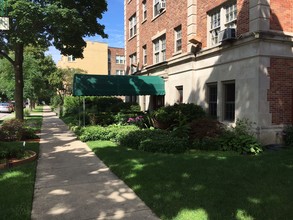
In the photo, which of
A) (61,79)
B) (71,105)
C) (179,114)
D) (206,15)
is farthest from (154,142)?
(61,79)

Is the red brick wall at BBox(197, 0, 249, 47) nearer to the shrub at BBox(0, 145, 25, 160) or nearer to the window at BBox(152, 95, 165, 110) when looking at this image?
the window at BBox(152, 95, 165, 110)

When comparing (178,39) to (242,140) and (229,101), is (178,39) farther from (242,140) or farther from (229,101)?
(242,140)

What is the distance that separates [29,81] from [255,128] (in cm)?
2535

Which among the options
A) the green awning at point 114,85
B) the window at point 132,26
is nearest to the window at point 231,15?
the green awning at point 114,85

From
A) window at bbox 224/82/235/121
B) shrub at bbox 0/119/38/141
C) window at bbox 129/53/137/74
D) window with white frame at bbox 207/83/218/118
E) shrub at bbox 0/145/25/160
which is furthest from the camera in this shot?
window at bbox 129/53/137/74

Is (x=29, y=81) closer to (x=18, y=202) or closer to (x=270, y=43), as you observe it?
(x=270, y=43)

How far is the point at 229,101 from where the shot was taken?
12.9 meters

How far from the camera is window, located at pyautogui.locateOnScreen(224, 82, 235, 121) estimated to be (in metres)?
12.7

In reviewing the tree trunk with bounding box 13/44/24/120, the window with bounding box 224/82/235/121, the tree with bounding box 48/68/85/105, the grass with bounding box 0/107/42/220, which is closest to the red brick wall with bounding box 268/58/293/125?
the window with bounding box 224/82/235/121

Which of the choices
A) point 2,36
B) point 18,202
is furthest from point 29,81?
point 18,202

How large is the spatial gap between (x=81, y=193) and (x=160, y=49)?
48.6ft

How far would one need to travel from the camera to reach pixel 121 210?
16.2 feet

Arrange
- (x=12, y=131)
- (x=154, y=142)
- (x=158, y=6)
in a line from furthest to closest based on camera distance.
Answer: (x=158, y=6) → (x=12, y=131) → (x=154, y=142)

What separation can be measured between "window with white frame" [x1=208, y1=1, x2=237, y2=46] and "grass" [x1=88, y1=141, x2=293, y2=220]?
588 centimetres
